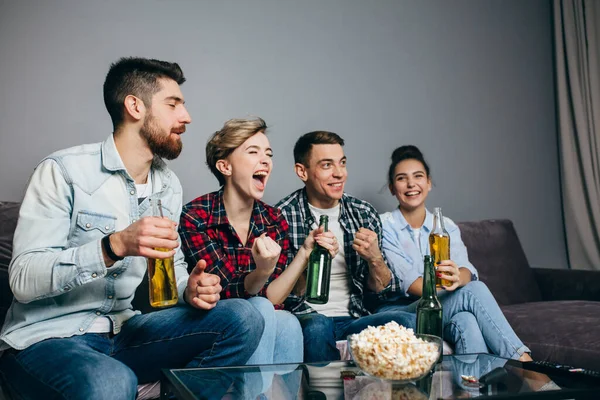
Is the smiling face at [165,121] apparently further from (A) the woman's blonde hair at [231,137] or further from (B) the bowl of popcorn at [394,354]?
(B) the bowl of popcorn at [394,354]

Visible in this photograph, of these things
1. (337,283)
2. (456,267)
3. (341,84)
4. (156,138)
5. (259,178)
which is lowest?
(337,283)

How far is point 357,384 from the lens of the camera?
4.66 ft

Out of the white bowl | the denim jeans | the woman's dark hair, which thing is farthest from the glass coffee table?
the woman's dark hair

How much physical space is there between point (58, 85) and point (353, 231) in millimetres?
1362

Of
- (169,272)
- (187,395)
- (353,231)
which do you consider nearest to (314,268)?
(353,231)

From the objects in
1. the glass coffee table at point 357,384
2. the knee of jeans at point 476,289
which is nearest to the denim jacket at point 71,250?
the glass coffee table at point 357,384

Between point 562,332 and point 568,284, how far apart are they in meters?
0.76

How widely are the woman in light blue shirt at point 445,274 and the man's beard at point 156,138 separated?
104cm

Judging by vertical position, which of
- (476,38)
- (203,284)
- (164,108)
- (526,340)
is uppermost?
(476,38)

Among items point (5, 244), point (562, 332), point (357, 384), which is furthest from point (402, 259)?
point (5, 244)

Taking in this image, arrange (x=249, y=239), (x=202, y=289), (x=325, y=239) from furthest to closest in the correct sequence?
(x=249, y=239) < (x=325, y=239) < (x=202, y=289)

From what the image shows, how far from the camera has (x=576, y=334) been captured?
2260mm

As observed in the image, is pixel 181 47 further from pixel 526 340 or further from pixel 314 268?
pixel 526 340

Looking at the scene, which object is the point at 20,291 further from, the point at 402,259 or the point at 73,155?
the point at 402,259
